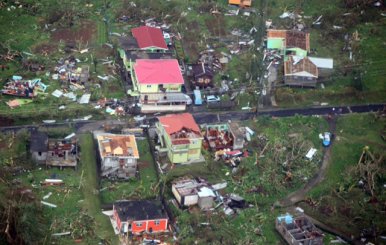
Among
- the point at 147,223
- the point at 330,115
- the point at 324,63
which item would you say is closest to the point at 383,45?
the point at 324,63

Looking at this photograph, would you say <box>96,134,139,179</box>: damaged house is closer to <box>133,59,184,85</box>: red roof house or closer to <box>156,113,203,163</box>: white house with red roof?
<box>156,113,203,163</box>: white house with red roof

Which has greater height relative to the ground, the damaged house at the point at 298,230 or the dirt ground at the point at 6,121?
the dirt ground at the point at 6,121

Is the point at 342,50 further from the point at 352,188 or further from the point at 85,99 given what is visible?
the point at 85,99

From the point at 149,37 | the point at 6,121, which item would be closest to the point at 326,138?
the point at 149,37

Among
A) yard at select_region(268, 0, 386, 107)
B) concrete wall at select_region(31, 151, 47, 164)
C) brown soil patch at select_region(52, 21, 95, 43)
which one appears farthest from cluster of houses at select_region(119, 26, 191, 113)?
concrete wall at select_region(31, 151, 47, 164)

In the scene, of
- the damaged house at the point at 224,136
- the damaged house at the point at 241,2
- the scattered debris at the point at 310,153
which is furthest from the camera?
the damaged house at the point at 241,2

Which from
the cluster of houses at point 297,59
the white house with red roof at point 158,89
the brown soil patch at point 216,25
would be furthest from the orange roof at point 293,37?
the white house with red roof at point 158,89

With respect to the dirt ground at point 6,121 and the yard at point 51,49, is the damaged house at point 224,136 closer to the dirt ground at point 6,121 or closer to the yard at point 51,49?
the yard at point 51,49
